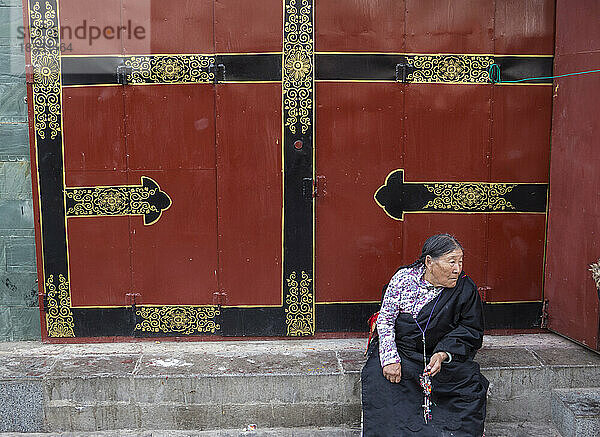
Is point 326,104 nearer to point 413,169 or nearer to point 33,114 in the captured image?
point 413,169

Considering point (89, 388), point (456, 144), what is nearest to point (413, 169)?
point (456, 144)

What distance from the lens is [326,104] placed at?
185 inches

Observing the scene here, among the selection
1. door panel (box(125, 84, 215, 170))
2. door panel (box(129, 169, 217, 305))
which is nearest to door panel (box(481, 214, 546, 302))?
door panel (box(129, 169, 217, 305))

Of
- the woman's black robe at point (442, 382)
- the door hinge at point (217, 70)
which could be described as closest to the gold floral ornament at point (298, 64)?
the door hinge at point (217, 70)

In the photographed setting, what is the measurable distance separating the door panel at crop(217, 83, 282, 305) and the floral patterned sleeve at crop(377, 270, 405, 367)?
44.6 inches

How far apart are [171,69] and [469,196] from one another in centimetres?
228

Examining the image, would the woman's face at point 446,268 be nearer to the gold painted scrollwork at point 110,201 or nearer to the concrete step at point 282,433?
the concrete step at point 282,433

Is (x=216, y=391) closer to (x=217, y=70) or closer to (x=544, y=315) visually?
(x=217, y=70)

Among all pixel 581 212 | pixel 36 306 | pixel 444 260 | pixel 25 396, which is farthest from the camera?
pixel 36 306

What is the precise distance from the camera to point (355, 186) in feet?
15.7

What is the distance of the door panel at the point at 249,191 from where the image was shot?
4.70 m

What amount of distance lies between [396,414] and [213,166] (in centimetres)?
209

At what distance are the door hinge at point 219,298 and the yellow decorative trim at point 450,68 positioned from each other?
2.01m

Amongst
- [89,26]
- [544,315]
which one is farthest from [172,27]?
[544,315]
